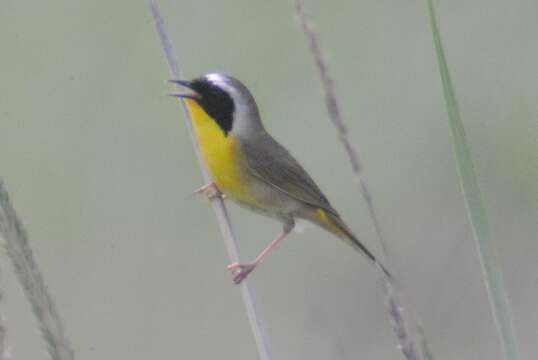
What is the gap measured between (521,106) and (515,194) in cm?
83

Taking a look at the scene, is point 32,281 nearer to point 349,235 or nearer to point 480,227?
point 480,227

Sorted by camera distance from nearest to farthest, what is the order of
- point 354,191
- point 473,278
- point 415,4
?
point 473,278 → point 354,191 → point 415,4

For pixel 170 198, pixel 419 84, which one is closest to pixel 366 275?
pixel 170 198

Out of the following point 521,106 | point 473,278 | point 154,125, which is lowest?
point 473,278

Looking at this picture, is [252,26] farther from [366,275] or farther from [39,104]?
[366,275]

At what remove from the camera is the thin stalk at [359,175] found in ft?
7.44

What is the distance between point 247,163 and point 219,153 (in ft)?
0.44

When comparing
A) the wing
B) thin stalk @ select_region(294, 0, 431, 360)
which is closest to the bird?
the wing

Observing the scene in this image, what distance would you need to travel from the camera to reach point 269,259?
19.0 ft

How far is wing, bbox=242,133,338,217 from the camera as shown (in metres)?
4.41

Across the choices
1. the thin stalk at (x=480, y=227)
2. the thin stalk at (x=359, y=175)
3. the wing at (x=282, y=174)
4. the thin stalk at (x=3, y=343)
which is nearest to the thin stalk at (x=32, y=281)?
the thin stalk at (x=3, y=343)

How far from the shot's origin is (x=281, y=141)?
6.31 meters

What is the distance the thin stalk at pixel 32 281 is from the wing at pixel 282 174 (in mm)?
2055

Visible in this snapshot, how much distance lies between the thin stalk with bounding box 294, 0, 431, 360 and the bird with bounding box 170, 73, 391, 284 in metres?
1.52
